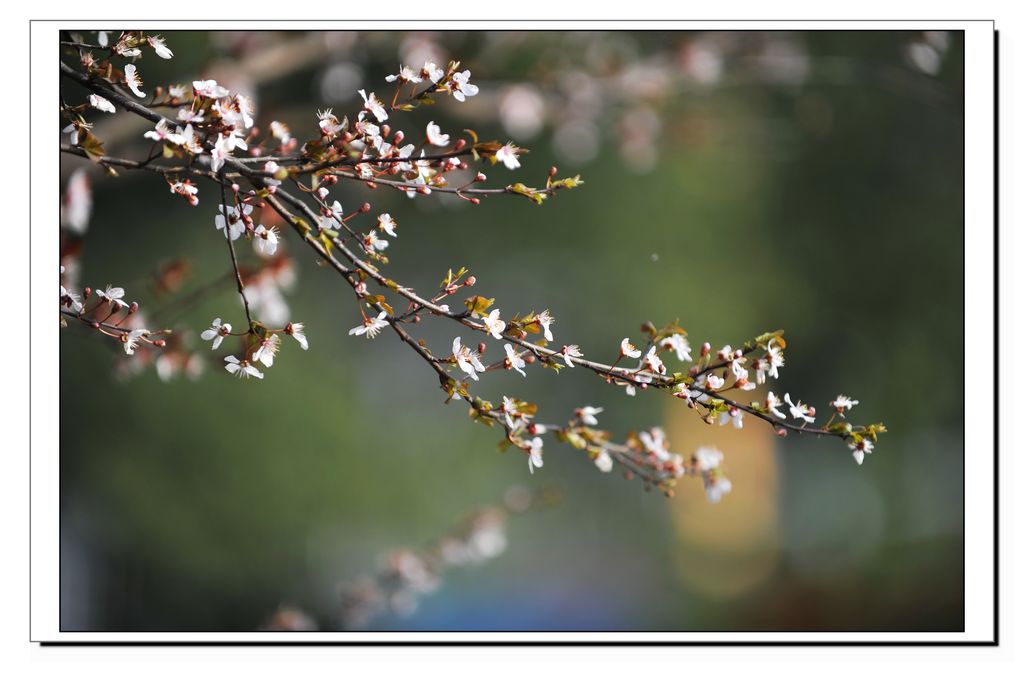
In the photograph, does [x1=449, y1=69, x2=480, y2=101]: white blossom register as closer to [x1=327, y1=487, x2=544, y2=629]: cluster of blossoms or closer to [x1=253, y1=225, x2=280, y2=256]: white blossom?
[x1=253, y1=225, x2=280, y2=256]: white blossom

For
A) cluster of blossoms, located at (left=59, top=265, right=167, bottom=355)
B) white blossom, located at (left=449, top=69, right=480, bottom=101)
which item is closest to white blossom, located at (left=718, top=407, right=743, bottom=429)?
white blossom, located at (left=449, top=69, right=480, bottom=101)

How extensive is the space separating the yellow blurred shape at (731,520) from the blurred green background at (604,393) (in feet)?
0.06

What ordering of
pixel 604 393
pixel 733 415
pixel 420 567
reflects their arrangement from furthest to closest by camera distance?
1. pixel 604 393
2. pixel 420 567
3. pixel 733 415

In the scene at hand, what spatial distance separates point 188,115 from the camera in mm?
975

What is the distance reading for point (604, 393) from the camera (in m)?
4.93

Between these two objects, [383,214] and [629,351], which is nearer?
[383,214]

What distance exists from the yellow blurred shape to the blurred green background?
0.7 inches

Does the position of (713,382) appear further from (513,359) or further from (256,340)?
(256,340)

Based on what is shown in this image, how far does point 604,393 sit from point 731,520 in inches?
44.6

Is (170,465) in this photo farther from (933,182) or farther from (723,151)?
(933,182)

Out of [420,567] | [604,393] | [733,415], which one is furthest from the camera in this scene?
[604,393]

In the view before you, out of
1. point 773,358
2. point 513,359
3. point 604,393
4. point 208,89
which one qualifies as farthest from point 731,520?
point 208,89

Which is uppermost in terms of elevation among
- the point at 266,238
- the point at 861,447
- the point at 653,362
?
the point at 266,238
